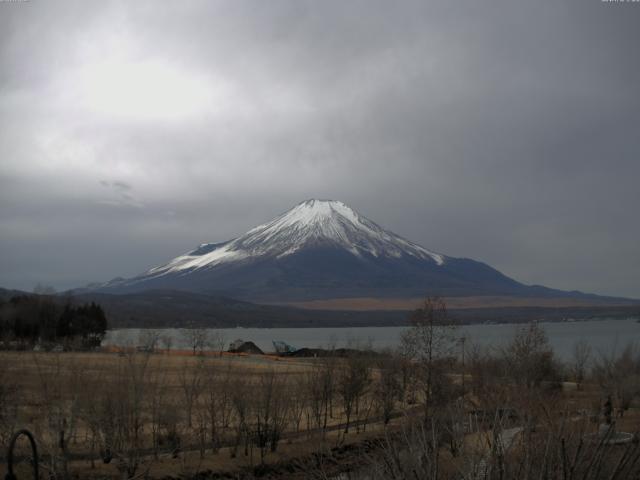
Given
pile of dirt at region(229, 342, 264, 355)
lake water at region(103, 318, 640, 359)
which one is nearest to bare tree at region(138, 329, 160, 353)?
lake water at region(103, 318, 640, 359)

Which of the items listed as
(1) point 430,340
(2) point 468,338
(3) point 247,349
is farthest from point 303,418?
(3) point 247,349

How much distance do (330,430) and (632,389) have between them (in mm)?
14442

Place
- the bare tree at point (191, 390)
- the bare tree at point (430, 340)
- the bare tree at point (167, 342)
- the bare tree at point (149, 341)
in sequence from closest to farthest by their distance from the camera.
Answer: the bare tree at point (191, 390)
the bare tree at point (430, 340)
the bare tree at point (149, 341)
the bare tree at point (167, 342)

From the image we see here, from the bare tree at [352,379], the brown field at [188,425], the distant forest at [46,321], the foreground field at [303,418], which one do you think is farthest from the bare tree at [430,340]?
the distant forest at [46,321]

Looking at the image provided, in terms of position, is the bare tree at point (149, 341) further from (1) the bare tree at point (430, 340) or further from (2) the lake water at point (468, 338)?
(1) the bare tree at point (430, 340)

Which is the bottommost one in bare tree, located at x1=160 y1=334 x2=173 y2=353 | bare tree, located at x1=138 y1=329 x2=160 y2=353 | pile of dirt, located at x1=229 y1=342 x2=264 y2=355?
pile of dirt, located at x1=229 y1=342 x2=264 y2=355

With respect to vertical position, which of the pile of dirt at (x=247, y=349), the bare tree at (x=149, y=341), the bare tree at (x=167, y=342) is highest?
the bare tree at (x=149, y=341)

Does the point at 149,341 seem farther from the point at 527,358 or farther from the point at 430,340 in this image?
the point at 527,358

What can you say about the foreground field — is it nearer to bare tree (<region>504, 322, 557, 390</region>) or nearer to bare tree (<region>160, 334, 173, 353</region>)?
bare tree (<region>504, 322, 557, 390</region>)

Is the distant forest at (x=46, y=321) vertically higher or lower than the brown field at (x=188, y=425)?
higher

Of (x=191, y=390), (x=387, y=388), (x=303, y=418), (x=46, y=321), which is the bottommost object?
(x=303, y=418)

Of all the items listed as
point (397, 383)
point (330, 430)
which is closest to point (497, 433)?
point (330, 430)

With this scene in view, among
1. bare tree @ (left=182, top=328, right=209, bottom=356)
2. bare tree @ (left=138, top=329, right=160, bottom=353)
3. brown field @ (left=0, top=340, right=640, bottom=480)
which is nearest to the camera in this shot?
brown field @ (left=0, top=340, right=640, bottom=480)

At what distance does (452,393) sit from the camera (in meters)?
31.2
